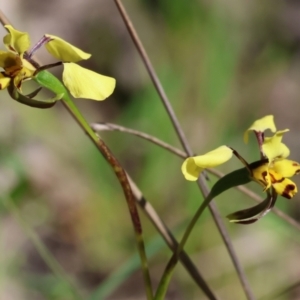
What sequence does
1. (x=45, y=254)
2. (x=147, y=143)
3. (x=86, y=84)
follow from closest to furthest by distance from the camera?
(x=86, y=84), (x=45, y=254), (x=147, y=143)

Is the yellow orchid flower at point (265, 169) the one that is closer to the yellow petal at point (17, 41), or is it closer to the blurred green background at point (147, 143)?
the yellow petal at point (17, 41)


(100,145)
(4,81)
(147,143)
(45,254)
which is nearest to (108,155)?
(100,145)

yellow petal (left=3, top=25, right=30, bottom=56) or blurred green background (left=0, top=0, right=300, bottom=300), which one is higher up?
yellow petal (left=3, top=25, right=30, bottom=56)

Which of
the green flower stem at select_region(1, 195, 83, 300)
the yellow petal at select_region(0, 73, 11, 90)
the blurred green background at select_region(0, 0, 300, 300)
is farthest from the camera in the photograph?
the blurred green background at select_region(0, 0, 300, 300)

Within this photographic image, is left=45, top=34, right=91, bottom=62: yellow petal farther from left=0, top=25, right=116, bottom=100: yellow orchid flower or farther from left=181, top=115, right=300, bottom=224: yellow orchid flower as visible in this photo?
left=181, top=115, right=300, bottom=224: yellow orchid flower

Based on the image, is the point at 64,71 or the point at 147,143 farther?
the point at 147,143

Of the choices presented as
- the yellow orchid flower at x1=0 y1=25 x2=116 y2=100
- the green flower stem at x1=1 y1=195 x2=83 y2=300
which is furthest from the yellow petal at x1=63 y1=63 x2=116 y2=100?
the green flower stem at x1=1 y1=195 x2=83 y2=300

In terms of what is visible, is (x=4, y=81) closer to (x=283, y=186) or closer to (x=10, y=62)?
(x=10, y=62)

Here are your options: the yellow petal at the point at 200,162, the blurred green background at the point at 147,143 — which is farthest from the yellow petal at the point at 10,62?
the blurred green background at the point at 147,143
